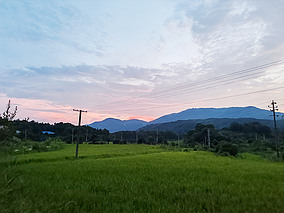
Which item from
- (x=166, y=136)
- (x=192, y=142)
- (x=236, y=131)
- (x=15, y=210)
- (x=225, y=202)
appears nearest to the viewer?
(x=15, y=210)

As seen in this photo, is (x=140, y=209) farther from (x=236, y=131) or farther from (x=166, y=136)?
(x=166, y=136)

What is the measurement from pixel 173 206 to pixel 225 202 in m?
1.72

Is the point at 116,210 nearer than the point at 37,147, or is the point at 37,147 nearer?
the point at 116,210

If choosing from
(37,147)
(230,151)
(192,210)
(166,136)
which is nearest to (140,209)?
(192,210)

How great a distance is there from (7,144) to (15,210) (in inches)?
155

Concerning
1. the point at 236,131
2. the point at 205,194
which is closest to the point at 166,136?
the point at 236,131

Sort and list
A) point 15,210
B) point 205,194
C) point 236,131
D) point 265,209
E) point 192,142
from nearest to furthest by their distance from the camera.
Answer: point 15,210 < point 265,209 < point 205,194 < point 192,142 < point 236,131

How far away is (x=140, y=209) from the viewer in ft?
16.9

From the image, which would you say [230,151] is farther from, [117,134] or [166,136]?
[117,134]

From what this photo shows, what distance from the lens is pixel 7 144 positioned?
6.92 meters

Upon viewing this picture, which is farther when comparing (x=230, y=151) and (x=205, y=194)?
(x=230, y=151)

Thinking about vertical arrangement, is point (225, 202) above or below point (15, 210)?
below

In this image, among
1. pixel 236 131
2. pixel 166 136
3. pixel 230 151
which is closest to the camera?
pixel 230 151

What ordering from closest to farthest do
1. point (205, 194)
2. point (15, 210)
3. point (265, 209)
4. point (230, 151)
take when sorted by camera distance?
1. point (15, 210)
2. point (265, 209)
3. point (205, 194)
4. point (230, 151)
